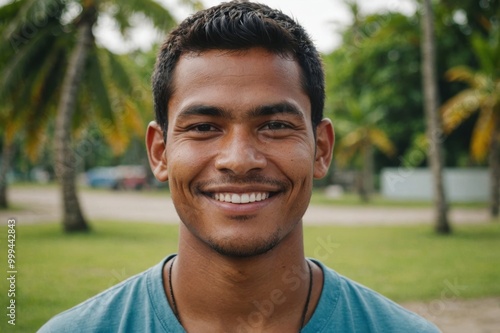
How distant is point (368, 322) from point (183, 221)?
0.70 meters

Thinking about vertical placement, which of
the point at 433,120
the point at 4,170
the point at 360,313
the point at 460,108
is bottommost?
the point at 4,170

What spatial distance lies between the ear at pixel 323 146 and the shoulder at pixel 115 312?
721 mm

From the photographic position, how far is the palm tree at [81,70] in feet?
47.3

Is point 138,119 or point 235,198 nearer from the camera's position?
point 235,198

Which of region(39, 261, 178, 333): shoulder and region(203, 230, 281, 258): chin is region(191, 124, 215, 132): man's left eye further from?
region(39, 261, 178, 333): shoulder

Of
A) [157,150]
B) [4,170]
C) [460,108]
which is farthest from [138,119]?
A: [157,150]

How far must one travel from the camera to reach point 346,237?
1459cm

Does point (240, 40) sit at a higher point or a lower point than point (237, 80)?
higher

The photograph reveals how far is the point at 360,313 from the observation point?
189 centimetres

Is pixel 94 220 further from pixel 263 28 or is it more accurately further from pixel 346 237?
pixel 263 28

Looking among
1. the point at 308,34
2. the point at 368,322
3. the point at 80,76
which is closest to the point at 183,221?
the point at 368,322

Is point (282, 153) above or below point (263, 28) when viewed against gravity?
below

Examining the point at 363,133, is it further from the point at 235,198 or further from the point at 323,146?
the point at 235,198

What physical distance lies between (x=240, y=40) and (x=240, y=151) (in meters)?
0.38
